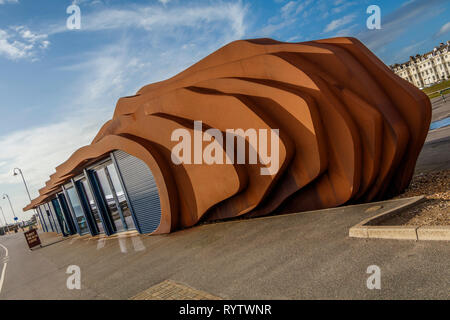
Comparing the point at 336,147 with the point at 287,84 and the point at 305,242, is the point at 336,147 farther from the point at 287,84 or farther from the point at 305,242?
the point at 305,242

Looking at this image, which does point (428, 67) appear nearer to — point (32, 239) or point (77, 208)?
point (77, 208)

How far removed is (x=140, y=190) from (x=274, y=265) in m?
7.64

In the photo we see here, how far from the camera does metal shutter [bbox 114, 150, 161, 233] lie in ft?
37.0

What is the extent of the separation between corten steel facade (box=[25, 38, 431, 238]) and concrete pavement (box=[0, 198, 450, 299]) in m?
0.68

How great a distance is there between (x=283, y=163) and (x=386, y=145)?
2.35 metres

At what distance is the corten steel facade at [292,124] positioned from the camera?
7434mm

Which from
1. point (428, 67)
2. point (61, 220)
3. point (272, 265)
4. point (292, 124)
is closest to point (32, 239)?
point (61, 220)

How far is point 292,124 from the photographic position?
784 cm

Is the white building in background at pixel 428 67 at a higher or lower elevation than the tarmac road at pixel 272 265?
higher

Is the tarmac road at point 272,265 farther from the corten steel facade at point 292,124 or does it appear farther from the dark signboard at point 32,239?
the dark signboard at point 32,239

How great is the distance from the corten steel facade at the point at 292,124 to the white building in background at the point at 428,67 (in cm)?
10683

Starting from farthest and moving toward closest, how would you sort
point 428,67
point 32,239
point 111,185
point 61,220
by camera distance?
1. point 428,67
2. point 61,220
3. point 32,239
4. point 111,185

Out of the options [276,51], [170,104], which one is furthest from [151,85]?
[276,51]

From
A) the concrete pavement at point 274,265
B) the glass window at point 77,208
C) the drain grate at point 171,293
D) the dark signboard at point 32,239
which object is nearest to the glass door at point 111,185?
the concrete pavement at point 274,265
